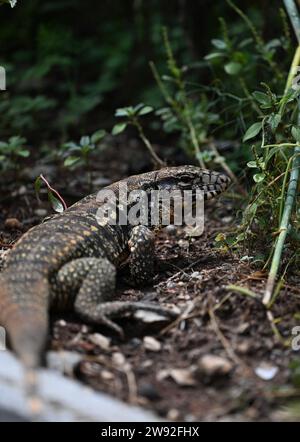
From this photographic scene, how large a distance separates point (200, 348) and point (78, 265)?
3.73ft

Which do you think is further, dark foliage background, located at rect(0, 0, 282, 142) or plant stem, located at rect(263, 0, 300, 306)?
dark foliage background, located at rect(0, 0, 282, 142)

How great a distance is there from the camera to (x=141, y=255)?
549cm

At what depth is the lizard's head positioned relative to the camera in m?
5.89

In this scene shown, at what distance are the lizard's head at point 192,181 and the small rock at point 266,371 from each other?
2.14m

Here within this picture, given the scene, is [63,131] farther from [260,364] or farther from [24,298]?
[260,364]

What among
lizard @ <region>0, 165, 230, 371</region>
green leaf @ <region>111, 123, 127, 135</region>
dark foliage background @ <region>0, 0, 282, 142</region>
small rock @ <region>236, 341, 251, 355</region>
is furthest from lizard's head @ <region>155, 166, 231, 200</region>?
dark foliage background @ <region>0, 0, 282, 142</region>

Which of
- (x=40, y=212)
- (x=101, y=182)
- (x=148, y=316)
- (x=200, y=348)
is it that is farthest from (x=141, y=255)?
(x=101, y=182)

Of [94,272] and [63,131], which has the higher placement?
[63,131]

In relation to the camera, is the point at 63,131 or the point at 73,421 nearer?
the point at 73,421

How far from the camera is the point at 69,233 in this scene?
507 centimetres

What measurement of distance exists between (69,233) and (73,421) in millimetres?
1911

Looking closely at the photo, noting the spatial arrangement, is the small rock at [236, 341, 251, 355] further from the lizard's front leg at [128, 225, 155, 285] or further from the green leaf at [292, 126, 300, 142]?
the green leaf at [292, 126, 300, 142]

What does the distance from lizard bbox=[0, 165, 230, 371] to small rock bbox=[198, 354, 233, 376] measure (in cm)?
71
